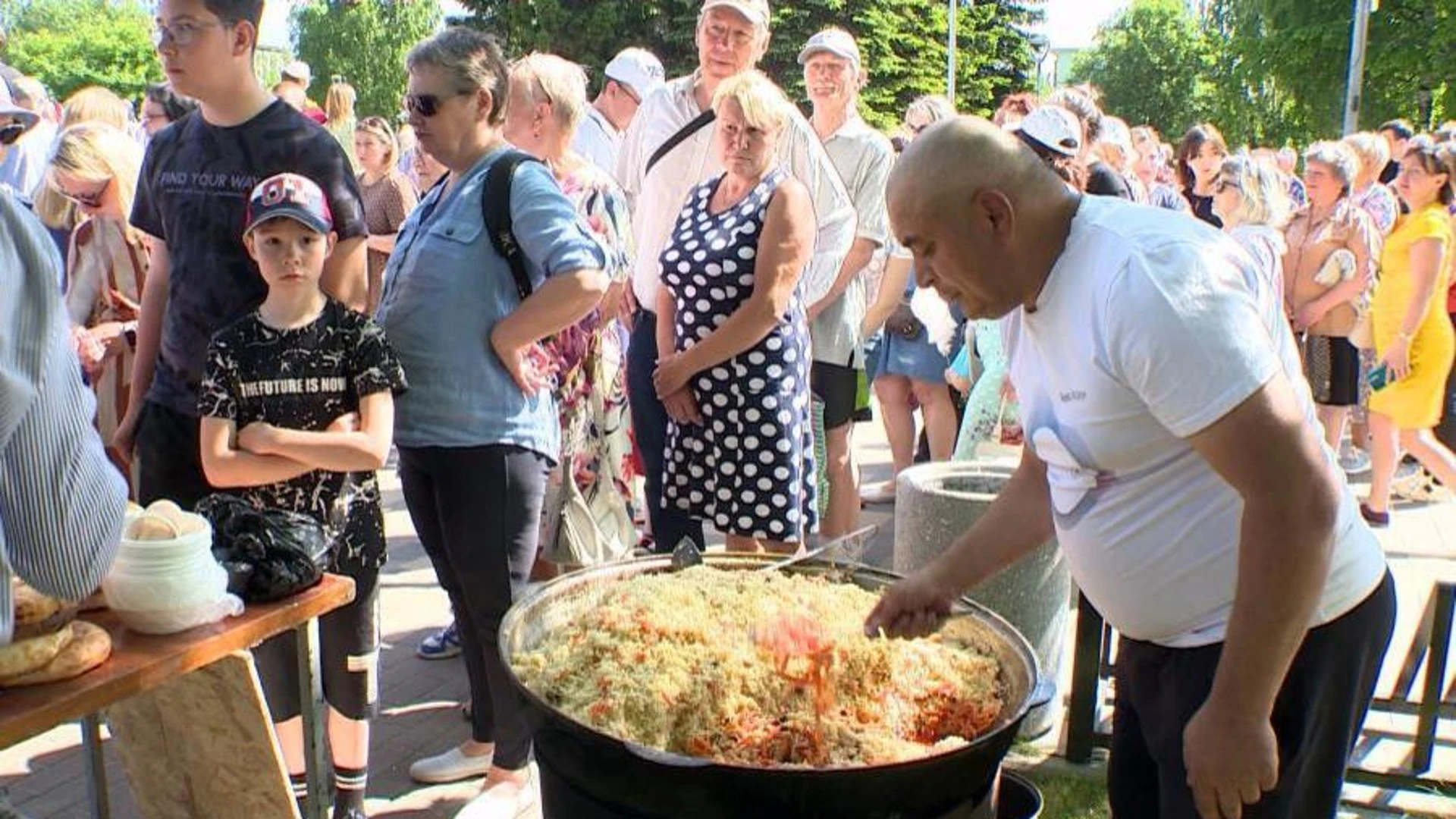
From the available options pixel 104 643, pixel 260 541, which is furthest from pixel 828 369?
pixel 104 643

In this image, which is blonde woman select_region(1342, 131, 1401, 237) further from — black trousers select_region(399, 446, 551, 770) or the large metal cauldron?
the large metal cauldron

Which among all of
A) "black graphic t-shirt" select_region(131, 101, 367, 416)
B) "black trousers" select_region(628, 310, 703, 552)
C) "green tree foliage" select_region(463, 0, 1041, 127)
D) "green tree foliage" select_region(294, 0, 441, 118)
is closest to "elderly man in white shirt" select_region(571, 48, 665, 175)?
"black trousers" select_region(628, 310, 703, 552)

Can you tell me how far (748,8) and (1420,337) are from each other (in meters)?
4.24

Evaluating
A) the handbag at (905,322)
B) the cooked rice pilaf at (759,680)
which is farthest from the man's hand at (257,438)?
the handbag at (905,322)

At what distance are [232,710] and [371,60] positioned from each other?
51577mm

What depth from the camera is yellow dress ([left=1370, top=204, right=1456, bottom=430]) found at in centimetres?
645

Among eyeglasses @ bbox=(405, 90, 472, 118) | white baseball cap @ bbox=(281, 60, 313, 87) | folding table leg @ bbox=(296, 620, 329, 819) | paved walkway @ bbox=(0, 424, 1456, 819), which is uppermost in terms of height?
white baseball cap @ bbox=(281, 60, 313, 87)

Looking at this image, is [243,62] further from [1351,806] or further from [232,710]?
[1351,806]

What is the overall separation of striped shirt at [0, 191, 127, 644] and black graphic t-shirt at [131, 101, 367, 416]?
135cm

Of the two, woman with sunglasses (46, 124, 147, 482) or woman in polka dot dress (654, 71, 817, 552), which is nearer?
woman in polka dot dress (654, 71, 817, 552)

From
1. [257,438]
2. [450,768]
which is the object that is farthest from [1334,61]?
[257,438]

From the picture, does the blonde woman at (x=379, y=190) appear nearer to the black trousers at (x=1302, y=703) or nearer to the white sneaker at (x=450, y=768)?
the white sneaker at (x=450, y=768)

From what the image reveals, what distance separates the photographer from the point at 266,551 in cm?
225

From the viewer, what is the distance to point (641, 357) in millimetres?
4414
